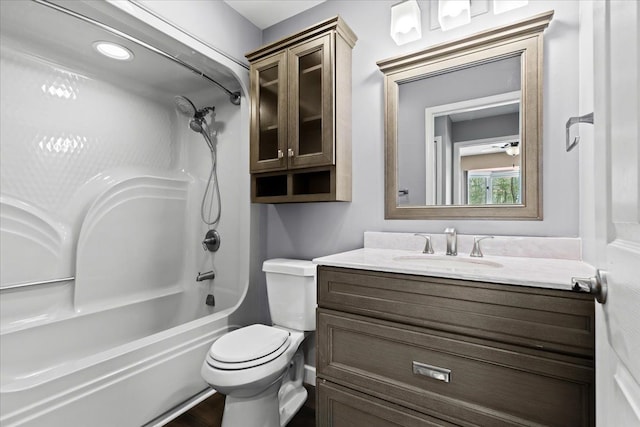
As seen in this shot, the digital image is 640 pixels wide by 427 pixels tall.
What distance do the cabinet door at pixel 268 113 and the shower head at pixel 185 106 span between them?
81 cm

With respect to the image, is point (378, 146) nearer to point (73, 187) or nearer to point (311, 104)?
point (311, 104)

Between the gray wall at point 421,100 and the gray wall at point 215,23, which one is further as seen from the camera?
the gray wall at point 215,23

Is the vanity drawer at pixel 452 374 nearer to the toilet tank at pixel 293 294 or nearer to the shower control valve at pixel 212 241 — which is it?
the toilet tank at pixel 293 294

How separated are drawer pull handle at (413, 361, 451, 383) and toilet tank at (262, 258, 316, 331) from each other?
78cm

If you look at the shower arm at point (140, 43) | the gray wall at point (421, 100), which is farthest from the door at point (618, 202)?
the shower arm at point (140, 43)

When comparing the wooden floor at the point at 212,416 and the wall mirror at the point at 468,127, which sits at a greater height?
the wall mirror at the point at 468,127

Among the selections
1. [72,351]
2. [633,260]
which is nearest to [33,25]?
[72,351]

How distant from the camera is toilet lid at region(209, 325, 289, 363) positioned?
51.9 inches

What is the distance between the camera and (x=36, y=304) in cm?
177

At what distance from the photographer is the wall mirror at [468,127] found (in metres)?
1.34

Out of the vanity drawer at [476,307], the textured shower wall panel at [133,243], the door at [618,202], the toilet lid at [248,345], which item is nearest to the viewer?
the door at [618,202]

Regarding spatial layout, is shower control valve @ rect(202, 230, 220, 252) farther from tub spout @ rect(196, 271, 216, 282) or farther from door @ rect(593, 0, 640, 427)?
door @ rect(593, 0, 640, 427)

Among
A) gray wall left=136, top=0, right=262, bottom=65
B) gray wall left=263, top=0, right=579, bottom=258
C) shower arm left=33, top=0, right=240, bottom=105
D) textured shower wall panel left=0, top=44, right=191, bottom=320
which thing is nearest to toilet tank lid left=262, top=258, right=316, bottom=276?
gray wall left=263, top=0, right=579, bottom=258

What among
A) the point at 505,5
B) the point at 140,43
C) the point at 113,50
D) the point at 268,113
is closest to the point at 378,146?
the point at 268,113
